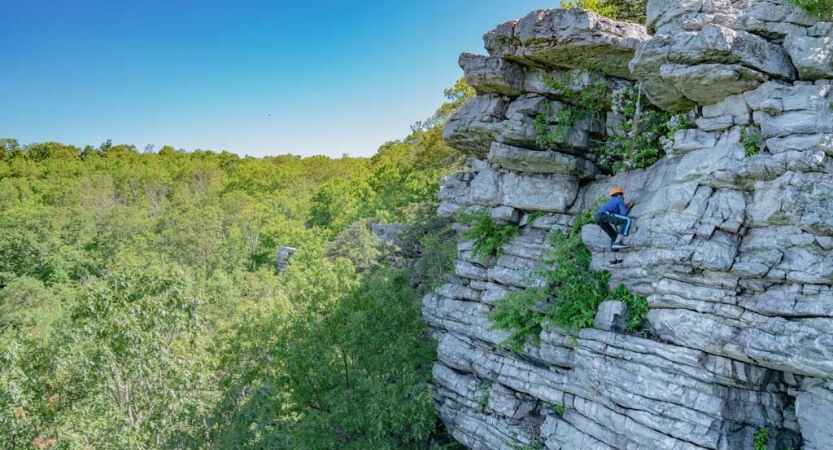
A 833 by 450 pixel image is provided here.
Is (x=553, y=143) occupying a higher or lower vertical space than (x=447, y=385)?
higher

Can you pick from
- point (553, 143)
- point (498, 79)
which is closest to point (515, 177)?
point (553, 143)

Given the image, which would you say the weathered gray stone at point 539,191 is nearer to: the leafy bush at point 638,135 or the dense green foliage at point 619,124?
the dense green foliage at point 619,124

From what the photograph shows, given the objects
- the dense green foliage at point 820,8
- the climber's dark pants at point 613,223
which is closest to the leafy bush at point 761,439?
the climber's dark pants at point 613,223

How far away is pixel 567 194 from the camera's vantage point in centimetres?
1077

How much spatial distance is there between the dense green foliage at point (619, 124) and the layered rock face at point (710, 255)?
0.79 feet

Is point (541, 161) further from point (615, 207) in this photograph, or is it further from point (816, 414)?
point (816, 414)

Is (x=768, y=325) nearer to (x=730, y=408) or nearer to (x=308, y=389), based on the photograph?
(x=730, y=408)

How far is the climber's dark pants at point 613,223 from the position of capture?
342 inches

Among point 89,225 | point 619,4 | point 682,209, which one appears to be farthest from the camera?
point 89,225

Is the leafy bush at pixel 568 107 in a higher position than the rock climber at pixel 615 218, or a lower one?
higher

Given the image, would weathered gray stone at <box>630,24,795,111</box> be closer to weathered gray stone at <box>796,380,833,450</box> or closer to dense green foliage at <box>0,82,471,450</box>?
weathered gray stone at <box>796,380,833,450</box>

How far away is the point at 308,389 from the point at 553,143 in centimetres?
930

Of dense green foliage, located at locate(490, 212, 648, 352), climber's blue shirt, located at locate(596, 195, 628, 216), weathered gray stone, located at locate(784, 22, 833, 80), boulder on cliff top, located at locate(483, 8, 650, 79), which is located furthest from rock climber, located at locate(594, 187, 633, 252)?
weathered gray stone, located at locate(784, 22, 833, 80)

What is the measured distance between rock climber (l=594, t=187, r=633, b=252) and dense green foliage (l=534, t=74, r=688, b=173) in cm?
134
